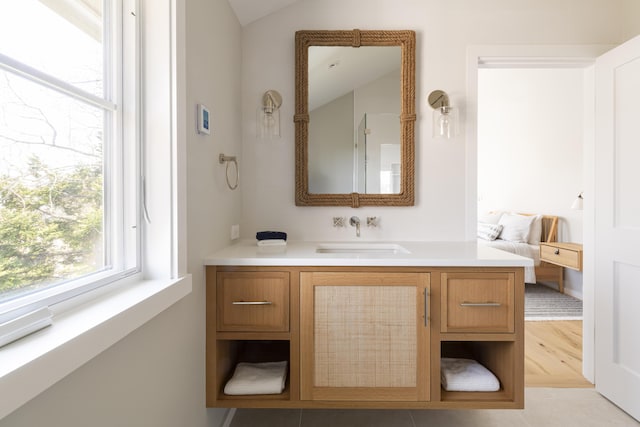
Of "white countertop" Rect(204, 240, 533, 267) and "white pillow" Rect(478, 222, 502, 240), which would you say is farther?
"white pillow" Rect(478, 222, 502, 240)

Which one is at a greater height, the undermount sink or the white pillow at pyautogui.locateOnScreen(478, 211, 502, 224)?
the white pillow at pyautogui.locateOnScreen(478, 211, 502, 224)

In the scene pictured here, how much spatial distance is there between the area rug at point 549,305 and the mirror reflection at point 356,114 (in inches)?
88.5

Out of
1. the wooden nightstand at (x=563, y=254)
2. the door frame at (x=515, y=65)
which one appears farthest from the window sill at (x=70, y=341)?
the wooden nightstand at (x=563, y=254)

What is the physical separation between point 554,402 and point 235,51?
2581mm

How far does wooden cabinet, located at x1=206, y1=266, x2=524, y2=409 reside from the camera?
1484 mm

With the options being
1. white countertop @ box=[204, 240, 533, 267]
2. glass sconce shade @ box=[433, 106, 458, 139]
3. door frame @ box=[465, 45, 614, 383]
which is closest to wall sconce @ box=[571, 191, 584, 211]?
door frame @ box=[465, 45, 614, 383]

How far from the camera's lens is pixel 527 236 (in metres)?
4.29

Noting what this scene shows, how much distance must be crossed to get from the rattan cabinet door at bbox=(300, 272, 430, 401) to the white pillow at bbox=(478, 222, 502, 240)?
3532mm

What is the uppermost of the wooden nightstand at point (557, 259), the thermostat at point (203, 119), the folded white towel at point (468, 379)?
the thermostat at point (203, 119)

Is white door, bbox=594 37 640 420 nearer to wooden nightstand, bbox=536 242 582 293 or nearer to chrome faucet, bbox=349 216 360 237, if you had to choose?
chrome faucet, bbox=349 216 360 237

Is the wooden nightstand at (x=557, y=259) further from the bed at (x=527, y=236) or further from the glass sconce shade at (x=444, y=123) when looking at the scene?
the glass sconce shade at (x=444, y=123)

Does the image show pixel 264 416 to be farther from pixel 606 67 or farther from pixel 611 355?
pixel 606 67

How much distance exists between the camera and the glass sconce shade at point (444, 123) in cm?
196

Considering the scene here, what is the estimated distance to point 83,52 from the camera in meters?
0.93
